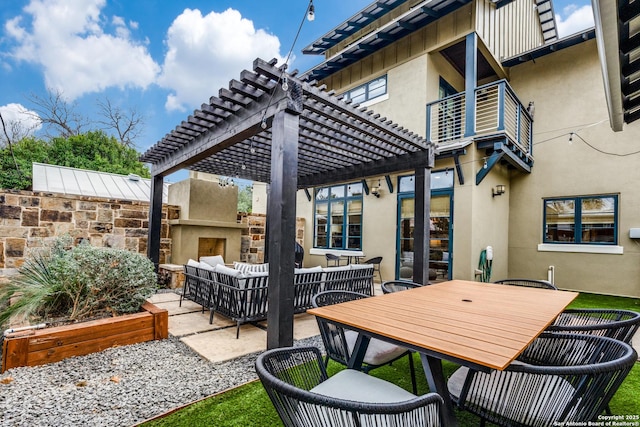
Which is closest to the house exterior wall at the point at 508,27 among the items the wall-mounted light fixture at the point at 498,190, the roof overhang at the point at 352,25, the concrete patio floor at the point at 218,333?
the roof overhang at the point at 352,25

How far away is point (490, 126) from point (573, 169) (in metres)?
2.36

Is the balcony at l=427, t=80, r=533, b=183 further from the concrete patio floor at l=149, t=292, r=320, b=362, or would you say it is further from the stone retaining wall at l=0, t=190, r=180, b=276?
the stone retaining wall at l=0, t=190, r=180, b=276

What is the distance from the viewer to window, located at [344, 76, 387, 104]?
840 centimetres

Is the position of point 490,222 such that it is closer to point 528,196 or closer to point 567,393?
point 528,196

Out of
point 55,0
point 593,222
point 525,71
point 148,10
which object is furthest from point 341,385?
point 148,10

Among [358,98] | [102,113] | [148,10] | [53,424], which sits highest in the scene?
[148,10]

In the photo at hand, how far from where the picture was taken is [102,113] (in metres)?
17.8

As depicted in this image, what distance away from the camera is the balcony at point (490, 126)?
620cm

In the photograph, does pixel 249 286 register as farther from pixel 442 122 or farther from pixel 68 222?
pixel 442 122

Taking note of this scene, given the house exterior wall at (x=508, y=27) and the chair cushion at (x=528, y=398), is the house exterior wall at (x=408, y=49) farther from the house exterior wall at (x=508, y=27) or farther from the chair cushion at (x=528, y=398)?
the chair cushion at (x=528, y=398)

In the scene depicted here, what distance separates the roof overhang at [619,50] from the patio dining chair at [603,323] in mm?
1988

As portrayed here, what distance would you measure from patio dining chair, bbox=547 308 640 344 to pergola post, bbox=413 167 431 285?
2079 mm

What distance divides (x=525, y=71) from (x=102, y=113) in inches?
812

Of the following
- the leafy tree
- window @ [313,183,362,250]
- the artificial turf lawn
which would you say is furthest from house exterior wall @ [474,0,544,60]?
the leafy tree
